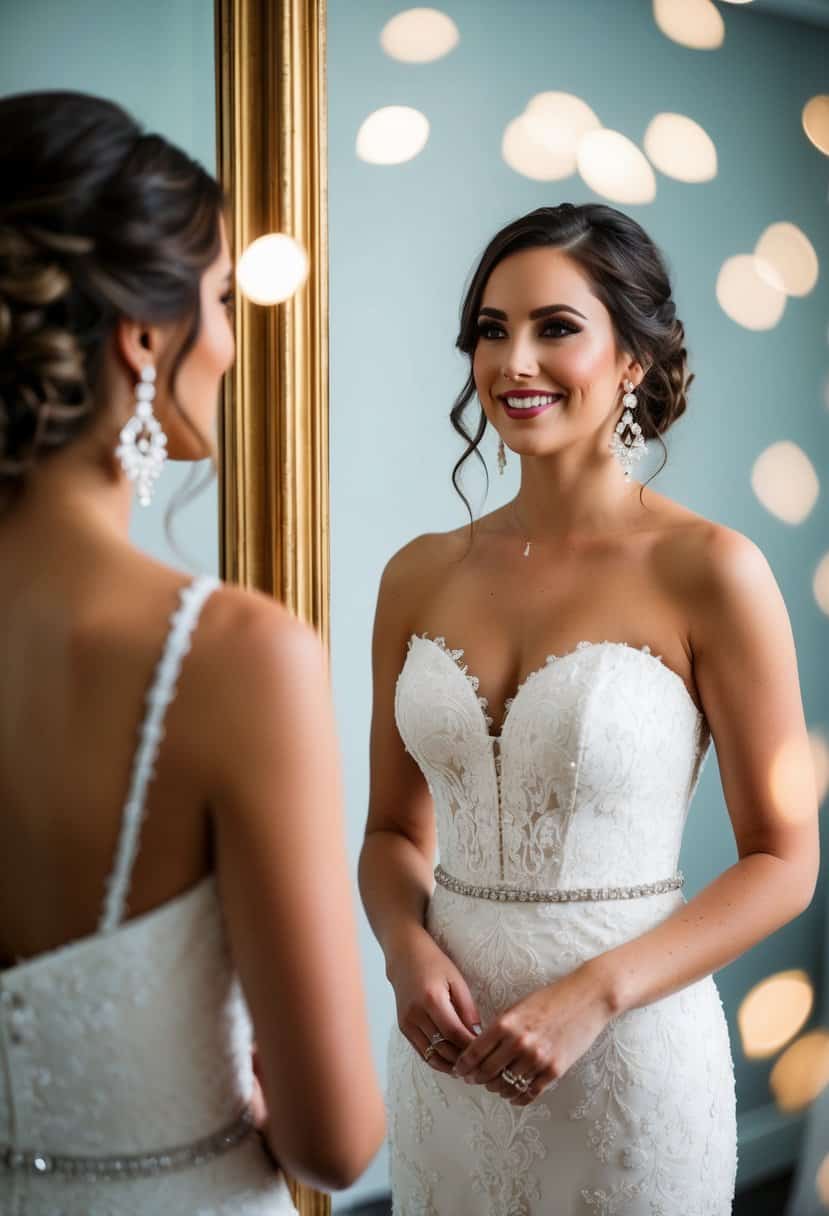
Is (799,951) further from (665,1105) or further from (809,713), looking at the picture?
(665,1105)

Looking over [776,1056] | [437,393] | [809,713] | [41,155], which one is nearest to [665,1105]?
[776,1056]

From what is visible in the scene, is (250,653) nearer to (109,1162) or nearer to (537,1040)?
(109,1162)

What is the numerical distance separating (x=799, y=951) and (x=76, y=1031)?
136 cm

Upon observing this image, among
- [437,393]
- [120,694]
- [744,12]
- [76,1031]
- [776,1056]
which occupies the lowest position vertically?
[776,1056]

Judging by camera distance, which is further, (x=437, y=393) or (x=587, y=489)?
(x=437, y=393)

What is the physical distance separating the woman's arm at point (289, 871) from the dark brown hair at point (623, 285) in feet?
2.90

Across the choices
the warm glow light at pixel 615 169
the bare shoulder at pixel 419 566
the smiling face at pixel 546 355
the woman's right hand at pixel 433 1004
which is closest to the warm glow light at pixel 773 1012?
the woman's right hand at pixel 433 1004

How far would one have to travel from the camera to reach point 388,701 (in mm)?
1589

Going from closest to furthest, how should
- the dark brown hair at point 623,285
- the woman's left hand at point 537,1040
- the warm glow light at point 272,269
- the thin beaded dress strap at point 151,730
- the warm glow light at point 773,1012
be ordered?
the thin beaded dress strap at point 151,730, the woman's left hand at point 537,1040, the dark brown hair at point 623,285, the warm glow light at point 272,269, the warm glow light at point 773,1012

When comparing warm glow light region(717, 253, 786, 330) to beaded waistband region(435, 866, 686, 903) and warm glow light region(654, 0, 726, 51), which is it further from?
beaded waistband region(435, 866, 686, 903)

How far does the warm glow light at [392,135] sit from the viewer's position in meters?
1.60

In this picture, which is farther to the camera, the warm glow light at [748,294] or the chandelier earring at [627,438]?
the warm glow light at [748,294]

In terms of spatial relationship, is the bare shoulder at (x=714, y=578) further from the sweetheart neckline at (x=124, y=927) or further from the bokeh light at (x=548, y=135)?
the sweetheart neckline at (x=124, y=927)

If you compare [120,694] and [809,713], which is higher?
[120,694]
